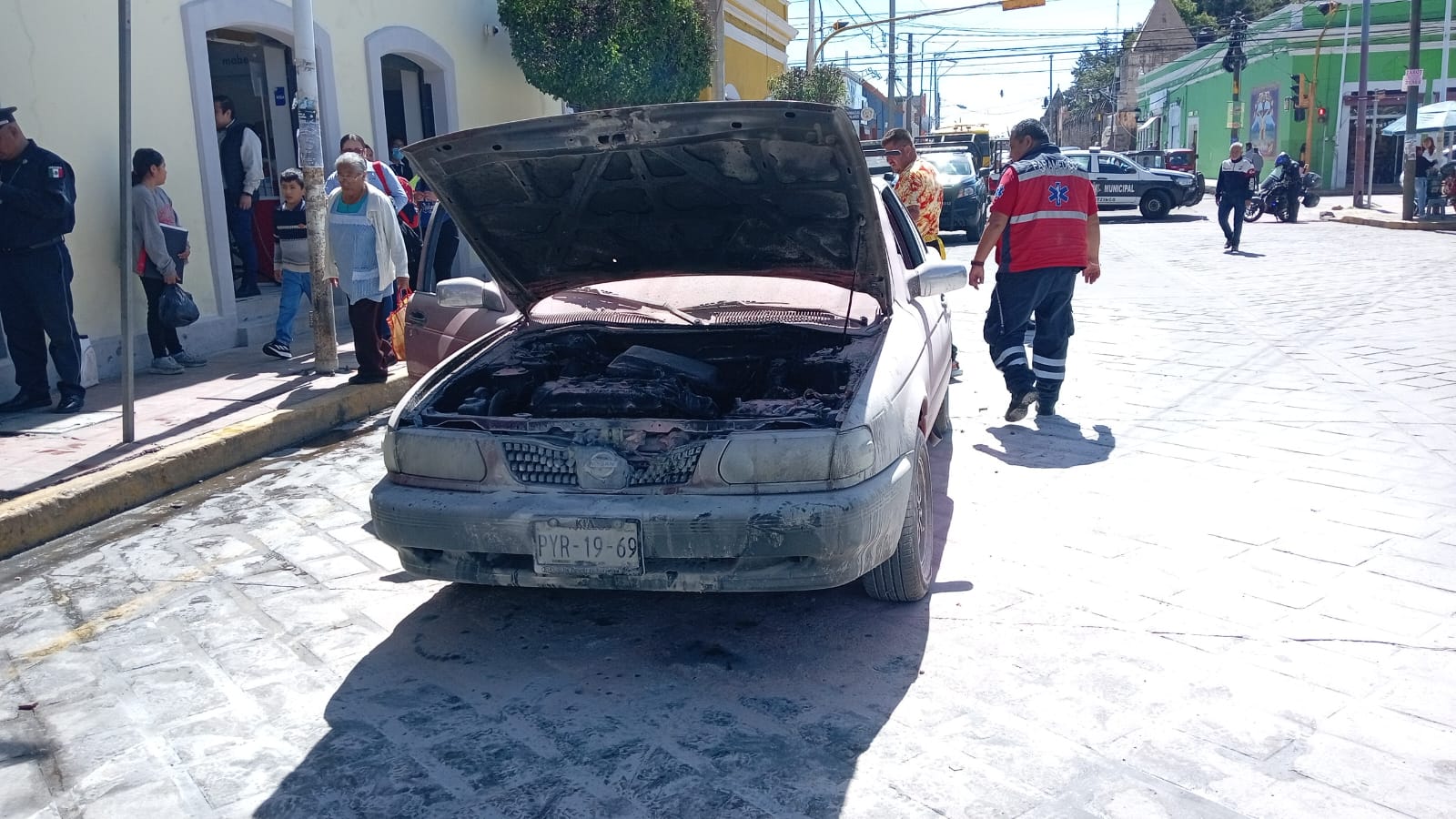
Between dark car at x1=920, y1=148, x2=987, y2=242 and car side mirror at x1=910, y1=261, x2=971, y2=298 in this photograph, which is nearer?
car side mirror at x1=910, y1=261, x2=971, y2=298

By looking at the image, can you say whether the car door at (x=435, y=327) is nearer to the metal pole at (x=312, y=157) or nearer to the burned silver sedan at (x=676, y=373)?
the burned silver sedan at (x=676, y=373)

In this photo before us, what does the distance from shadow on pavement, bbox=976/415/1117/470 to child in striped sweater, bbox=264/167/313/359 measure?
590cm

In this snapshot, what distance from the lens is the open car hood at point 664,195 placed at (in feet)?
13.5

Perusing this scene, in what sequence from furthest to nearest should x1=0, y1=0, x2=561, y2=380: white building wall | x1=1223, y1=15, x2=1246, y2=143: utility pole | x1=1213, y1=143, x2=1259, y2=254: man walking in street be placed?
1. x1=1223, y1=15, x2=1246, y2=143: utility pole
2. x1=1213, y1=143, x2=1259, y2=254: man walking in street
3. x1=0, y1=0, x2=561, y2=380: white building wall

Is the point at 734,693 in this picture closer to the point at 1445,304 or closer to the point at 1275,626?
the point at 1275,626

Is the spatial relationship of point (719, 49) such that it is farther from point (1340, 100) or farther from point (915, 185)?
point (1340, 100)

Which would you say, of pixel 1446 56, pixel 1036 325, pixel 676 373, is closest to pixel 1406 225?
pixel 1446 56

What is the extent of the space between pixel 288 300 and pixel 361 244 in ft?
6.70

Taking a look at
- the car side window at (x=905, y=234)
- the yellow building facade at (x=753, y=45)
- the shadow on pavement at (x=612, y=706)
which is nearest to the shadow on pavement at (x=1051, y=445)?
the car side window at (x=905, y=234)

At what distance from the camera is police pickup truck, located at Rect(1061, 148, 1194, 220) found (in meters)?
26.5

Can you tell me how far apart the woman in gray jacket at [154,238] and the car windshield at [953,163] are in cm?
1582

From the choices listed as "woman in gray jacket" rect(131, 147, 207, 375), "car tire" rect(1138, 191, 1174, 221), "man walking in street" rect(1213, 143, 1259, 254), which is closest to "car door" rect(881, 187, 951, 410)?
"woman in gray jacket" rect(131, 147, 207, 375)

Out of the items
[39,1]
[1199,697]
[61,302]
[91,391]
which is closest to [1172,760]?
[1199,697]

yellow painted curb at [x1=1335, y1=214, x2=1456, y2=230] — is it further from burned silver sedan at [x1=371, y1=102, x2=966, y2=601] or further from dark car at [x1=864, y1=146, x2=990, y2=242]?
burned silver sedan at [x1=371, y1=102, x2=966, y2=601]
